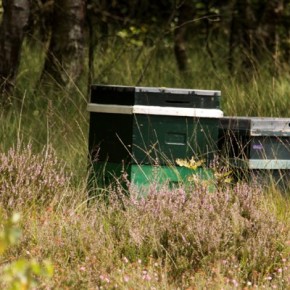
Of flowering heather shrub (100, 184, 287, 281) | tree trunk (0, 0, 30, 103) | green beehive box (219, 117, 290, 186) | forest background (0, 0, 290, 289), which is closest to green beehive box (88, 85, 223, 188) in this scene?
green beehive box (219, 117, 290, 186)

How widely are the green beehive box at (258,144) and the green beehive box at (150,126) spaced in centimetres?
21

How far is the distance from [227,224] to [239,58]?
27.6 feet

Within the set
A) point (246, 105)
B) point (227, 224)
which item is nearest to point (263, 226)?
point (227, 224)

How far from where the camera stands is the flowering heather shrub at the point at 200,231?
15.5 ft

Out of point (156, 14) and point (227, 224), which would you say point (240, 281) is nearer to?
point (227, 224)

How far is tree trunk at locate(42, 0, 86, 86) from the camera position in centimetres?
936

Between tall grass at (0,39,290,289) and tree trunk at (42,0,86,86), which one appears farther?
tree trunk at (42,0,86,86)

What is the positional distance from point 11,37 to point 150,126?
3.34 meters

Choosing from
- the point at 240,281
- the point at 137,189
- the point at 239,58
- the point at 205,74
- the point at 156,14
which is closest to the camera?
the point at 240,281

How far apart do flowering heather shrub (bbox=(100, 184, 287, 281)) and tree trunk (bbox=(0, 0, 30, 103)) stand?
12.7 ft

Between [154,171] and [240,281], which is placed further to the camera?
[154,171]

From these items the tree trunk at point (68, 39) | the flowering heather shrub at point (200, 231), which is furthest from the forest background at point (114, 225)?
the tree trunk at point (68, 39)

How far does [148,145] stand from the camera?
598 centimetres

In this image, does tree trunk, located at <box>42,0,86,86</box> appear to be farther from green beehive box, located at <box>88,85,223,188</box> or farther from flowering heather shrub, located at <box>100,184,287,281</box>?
flowering heather shrub, located at <box>100,184,287,281</box>
